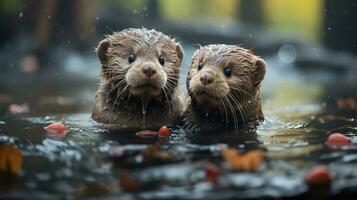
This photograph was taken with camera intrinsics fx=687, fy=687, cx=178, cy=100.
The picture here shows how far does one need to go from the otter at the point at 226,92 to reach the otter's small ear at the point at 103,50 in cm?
98

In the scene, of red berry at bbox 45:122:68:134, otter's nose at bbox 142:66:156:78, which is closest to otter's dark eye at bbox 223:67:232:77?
otter's nose at bbox 142:66:156:78

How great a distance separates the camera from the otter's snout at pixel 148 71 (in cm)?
691

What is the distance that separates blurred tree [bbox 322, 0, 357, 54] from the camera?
57.8 ft

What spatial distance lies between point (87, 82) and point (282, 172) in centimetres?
1094

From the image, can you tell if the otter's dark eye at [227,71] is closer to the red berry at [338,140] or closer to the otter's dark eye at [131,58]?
the otter's dark eye at [131,58]

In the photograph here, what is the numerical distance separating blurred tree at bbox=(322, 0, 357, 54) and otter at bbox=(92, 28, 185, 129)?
10.8 m

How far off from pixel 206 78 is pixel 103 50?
147 centimetres

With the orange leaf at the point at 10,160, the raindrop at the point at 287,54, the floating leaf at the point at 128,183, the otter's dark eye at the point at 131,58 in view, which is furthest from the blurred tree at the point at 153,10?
the floating leaf at the point at 128,183

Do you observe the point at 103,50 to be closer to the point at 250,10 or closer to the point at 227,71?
the point at 227,71

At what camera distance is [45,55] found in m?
19.0

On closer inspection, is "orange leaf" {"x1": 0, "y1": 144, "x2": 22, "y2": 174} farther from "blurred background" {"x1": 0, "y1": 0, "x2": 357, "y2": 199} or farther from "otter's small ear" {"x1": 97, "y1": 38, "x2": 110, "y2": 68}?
"otter's small ear" {"x1": 97, "y1": 38, "x2": 110, "y2": 68}

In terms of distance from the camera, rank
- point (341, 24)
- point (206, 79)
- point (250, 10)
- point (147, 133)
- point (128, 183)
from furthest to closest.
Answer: point (250, 10) → point (341, 24) → point (147, 133) → point (206, 79) → point (128, 183)

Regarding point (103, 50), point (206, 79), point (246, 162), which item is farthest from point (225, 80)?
point (246, 162)

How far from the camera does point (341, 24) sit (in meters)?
18.0
